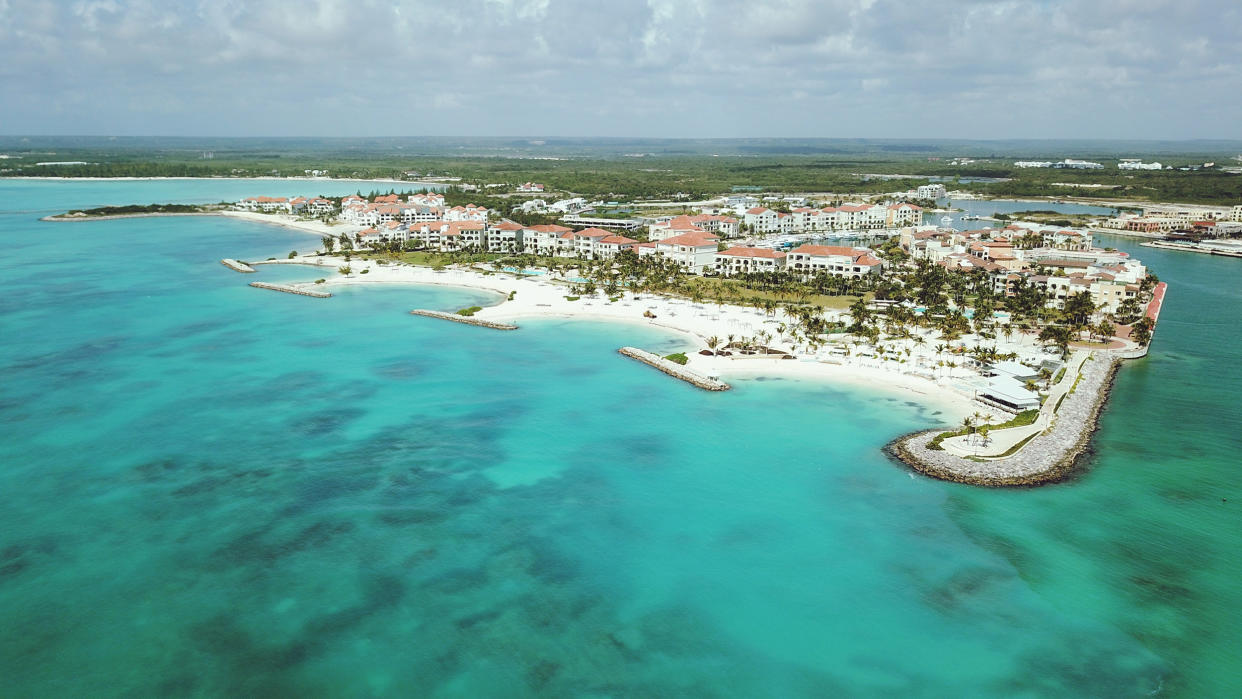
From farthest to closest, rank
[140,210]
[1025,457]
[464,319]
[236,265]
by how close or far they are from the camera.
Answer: [140,210] → [236,265] → [464,319] → [1025,457]

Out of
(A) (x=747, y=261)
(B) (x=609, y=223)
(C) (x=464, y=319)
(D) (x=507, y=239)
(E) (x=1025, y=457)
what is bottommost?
(E) (x=1025, y=457)

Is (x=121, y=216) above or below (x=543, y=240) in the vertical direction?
above

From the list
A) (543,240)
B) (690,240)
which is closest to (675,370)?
(690,240)

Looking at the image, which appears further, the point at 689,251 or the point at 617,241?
the point at 617,241

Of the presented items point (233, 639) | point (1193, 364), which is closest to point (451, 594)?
point (233, 639)

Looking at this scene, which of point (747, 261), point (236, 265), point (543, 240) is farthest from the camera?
point (543, 240)

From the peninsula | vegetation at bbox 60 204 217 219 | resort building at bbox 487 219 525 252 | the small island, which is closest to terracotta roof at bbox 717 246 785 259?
the peninsula

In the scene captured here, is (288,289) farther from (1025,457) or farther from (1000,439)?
(1025,457)
